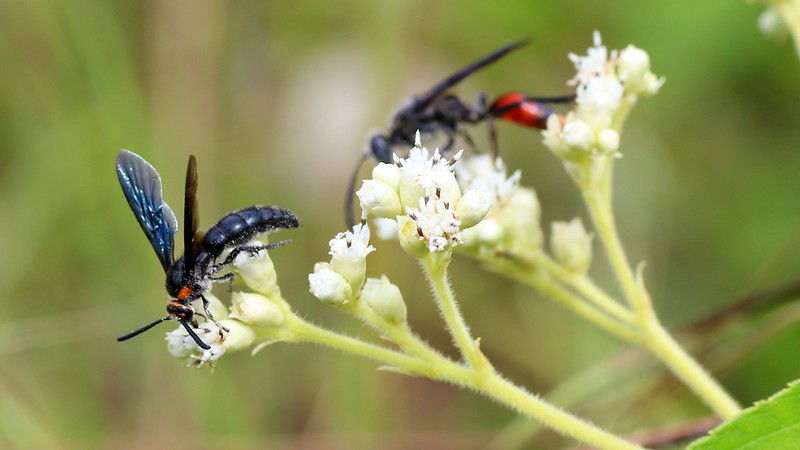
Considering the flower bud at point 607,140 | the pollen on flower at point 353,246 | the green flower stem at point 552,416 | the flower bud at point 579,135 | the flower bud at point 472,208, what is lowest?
the green flower stem at point 552,416

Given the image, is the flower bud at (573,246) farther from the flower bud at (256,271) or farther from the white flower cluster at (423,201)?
the flower bud at (256,271)

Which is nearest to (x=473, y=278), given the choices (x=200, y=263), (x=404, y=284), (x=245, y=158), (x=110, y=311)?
(x=404, y=284)

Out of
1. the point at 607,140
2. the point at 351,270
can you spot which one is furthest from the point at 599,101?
the point at 351,270

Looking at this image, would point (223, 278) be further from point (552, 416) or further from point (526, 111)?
point (526, 111)

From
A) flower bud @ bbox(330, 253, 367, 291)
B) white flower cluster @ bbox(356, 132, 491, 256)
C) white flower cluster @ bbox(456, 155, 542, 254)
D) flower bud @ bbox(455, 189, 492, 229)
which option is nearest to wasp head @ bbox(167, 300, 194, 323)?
flower bud @ bbox(330, 253, 367, 291)

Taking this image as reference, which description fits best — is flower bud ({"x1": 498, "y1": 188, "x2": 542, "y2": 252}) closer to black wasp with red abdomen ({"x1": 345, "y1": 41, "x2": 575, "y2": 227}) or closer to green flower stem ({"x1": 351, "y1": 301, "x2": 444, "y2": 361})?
black wasp with red abdomen ({"x1": 345, "y1": 41, "x2": 575, "y2": 227})

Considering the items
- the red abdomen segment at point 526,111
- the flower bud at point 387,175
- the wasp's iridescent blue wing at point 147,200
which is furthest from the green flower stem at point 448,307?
the red abdomen segment at point 526,111

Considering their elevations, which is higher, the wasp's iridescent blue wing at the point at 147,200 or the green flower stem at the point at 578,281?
the wasp's iridescent blue wing at the point at 147,200
